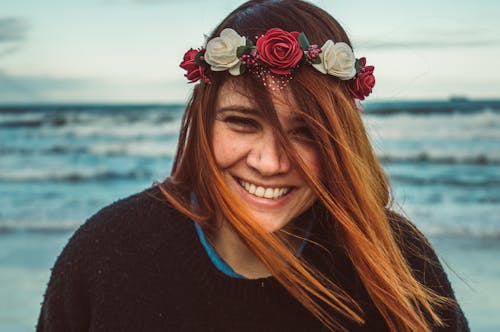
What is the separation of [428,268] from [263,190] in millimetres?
676

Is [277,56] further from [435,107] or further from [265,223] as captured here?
[435,107]

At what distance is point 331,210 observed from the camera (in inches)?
86.1

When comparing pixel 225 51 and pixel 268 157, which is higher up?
pixel 225 51

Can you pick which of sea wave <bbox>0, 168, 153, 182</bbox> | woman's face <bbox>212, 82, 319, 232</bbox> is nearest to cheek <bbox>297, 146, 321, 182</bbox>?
woman's face <bbox>212, 82, 319, 232</bbox>

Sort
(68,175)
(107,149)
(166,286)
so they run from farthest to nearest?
(107,149) < (68,175) < (166,286)

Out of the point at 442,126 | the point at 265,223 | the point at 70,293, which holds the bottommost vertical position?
the point at 442,126

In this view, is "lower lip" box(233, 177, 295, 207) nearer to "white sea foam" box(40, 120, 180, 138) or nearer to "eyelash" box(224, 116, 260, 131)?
"eyelash" box(224, 116, 260, 131)

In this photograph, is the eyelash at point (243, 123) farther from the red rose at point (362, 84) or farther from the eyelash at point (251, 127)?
the red rose at point (362, 84)

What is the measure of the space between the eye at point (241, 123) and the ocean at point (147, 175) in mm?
423

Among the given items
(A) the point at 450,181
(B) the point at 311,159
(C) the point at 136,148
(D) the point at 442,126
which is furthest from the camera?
(D) the point at 442,126

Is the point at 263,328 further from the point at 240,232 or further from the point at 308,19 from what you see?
the point at 308,19

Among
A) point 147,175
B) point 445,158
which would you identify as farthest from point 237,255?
point 445,158

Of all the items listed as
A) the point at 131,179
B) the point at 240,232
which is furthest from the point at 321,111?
the point at 131,179

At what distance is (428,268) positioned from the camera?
8.01 feet
